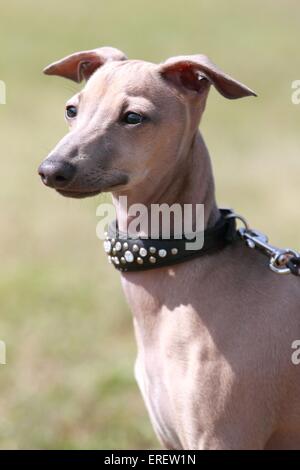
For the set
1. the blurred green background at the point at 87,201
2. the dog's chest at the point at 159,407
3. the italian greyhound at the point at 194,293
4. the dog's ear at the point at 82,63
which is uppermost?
the dog's ear at the point at 82,63

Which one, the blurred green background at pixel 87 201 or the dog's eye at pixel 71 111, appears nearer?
the dog's eye at pixel 71 111

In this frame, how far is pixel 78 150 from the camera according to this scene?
2746 millimetres

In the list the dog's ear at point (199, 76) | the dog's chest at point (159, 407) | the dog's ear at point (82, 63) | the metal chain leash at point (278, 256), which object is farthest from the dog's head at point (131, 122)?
the dog's chest at point (159, 407)

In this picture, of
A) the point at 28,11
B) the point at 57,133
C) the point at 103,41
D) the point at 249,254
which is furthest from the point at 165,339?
the point at 28,11

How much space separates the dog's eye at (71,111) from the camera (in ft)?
9.70

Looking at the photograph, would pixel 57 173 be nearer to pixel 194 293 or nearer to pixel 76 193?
pixel 76 193

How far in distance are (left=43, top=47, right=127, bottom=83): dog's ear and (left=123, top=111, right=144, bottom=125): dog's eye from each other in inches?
14.9

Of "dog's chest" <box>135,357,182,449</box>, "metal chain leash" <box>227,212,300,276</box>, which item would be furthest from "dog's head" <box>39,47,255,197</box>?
"dog's chest" <box>135,357,182,449</box>

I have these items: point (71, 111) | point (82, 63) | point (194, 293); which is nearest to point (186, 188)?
point (194, 293)

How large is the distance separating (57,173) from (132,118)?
13.3 inches

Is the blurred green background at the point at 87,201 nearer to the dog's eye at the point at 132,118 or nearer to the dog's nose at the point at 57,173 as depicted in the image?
the dog's eye at the point at 132,118

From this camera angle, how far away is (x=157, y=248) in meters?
2.97

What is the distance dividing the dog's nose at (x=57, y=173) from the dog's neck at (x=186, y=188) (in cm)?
32
